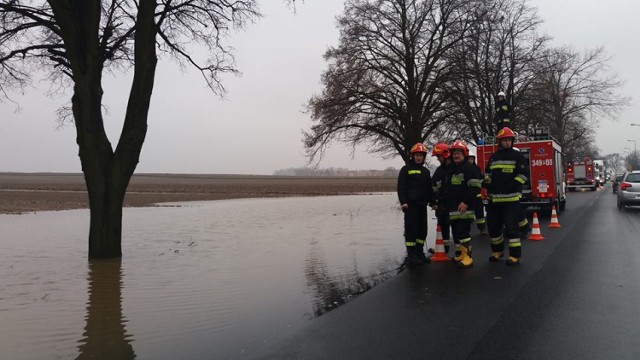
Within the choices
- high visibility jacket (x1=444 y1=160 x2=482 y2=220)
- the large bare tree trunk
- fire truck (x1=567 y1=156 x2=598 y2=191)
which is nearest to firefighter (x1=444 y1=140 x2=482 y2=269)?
high visibility jacket (x1=444 y1=160 x2=482 y2=220)

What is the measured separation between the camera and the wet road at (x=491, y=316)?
4301 millimetres

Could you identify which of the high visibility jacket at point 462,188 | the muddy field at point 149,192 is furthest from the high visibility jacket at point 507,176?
the muddy field at point 149,192

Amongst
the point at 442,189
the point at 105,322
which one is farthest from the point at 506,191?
the point at 105,322

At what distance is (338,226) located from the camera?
16.1 meters

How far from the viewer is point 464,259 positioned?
26.2 feet

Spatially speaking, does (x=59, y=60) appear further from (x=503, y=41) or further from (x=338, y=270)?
(x=503, y=41)

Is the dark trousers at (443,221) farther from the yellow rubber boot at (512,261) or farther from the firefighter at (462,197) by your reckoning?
the yellow rubber boot at (512,261)

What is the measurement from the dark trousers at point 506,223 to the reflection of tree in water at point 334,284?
1.84 meters

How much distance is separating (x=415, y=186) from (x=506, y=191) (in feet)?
4.84

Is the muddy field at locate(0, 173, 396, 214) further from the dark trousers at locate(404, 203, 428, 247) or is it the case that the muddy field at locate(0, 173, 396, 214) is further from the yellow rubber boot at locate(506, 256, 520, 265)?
the yellow rubber boot at locate(506, 256, 520, 265)

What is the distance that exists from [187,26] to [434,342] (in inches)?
421

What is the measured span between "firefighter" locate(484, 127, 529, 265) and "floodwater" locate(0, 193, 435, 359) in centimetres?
188

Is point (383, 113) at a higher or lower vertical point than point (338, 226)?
higher

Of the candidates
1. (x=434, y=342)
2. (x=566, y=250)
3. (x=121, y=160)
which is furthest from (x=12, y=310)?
(x=566, y=250)
